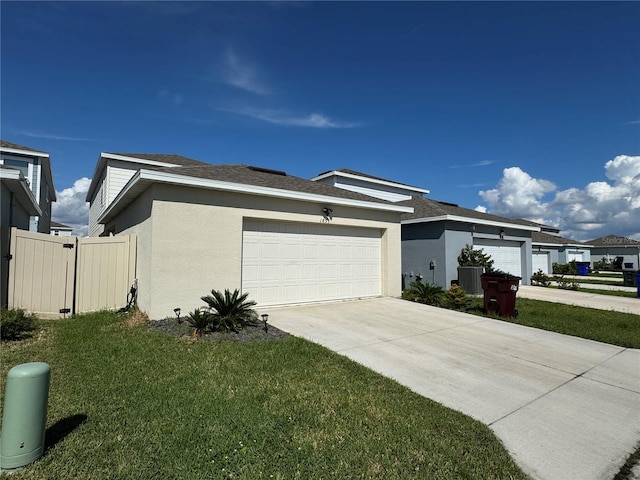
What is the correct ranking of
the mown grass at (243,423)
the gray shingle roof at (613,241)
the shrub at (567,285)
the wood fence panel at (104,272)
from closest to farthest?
the mown grass at (243,423) → the wood fence panel at (104,272) → the shrub at (567,285) → the gray shingle roof at (613,241)

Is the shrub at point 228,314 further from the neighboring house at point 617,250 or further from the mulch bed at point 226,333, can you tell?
the neighboring house at point 617,250

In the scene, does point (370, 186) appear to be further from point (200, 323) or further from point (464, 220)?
point (200, 323)

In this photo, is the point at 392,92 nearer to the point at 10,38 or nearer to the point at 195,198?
the point at 195,198

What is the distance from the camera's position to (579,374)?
486cm

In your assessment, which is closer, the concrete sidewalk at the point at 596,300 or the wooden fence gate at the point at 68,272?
the wooden fence gate at the point at 68,272

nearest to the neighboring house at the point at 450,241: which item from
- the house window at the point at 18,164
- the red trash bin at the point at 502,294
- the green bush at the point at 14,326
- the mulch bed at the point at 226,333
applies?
the red trash bin at the point at 502,294

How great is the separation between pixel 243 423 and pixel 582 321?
9.44 meters

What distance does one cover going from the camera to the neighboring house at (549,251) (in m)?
25.1

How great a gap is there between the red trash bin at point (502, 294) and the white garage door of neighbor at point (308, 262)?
12.0 feet

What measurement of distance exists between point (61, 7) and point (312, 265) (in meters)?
8.91

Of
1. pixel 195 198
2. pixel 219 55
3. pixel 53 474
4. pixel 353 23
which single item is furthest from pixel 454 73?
pixel 53 474

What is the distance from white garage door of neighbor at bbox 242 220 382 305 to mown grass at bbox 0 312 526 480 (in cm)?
391

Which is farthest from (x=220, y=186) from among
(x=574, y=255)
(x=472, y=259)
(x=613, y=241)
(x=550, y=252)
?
(x=613, y=241)

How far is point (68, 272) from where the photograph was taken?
781 cm
